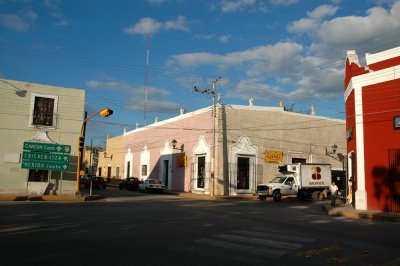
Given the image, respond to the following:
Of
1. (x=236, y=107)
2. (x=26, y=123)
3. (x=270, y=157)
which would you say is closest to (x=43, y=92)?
(x=26, y=123)

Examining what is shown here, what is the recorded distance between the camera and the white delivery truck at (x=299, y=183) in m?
30.2

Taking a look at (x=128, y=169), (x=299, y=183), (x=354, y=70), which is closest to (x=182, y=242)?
(x=354, y=70)

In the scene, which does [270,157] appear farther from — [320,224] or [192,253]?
[192,253]

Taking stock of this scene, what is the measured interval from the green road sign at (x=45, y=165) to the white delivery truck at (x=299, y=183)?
14298 millimetres

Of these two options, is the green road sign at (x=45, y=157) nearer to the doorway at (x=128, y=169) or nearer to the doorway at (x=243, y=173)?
the doorway at (x=243, y=173)

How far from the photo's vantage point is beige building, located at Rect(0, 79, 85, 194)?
27109 mm

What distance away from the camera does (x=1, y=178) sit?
2666cm

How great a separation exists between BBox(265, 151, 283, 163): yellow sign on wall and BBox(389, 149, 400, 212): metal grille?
1733 centimetres

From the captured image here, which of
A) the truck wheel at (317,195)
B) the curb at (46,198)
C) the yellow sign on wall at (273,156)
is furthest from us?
the yellow sign on wall at (273,156)

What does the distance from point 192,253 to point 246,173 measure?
27.9m

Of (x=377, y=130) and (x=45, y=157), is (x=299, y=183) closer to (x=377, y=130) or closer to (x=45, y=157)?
(x=377, y=130)

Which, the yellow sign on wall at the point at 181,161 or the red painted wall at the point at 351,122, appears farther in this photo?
the yellow sign on wall at the point at 181,161

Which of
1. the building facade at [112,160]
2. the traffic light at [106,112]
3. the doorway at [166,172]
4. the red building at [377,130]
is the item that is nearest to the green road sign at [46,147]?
the traffic light at [106,112]

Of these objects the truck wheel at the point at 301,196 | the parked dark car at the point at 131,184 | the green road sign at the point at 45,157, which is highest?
the green road sign at the point at 45,157
